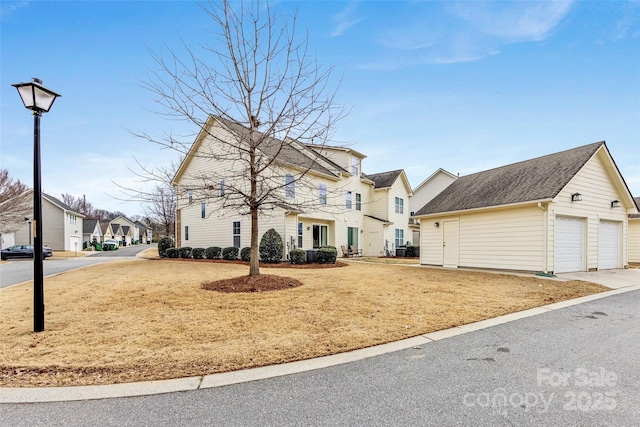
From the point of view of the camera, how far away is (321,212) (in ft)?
67.3

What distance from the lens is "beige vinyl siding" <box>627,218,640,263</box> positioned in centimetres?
1942

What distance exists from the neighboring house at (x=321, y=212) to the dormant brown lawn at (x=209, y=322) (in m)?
9.31

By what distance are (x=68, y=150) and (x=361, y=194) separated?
62.1 feet

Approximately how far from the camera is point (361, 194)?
2538cm

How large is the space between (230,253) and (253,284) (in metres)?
11.1

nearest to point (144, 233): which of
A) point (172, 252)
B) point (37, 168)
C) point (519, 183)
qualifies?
point (172, 252)

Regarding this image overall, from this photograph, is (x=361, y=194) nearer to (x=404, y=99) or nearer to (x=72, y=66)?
(x=404, y=99)

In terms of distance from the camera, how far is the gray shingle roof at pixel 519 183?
12.0 meters

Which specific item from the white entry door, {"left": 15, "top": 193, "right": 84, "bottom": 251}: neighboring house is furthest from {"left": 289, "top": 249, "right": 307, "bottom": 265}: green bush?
{"left": 15, "top": 193, "right": 84, "bottom": 251}: neighboring house

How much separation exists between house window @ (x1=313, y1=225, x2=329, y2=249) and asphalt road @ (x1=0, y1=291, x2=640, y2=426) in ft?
56.0

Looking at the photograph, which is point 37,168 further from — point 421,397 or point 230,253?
point 230,253

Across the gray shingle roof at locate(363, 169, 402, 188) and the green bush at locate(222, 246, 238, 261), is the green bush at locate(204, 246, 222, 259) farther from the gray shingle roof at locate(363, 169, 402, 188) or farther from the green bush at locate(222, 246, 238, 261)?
the gray shingle roof at locate(363, 169, 402, 188)

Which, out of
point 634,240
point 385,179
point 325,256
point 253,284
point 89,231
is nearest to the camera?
point 253,284

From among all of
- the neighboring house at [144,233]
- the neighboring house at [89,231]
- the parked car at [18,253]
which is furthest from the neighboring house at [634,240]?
the neighboring house at [144,233]
